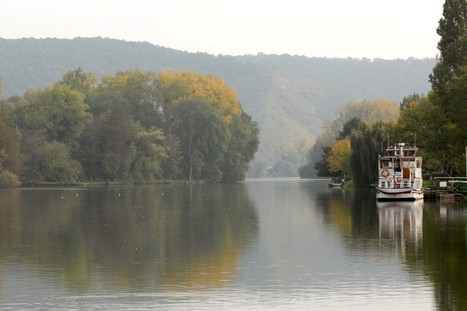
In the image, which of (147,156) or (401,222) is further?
(147,156)

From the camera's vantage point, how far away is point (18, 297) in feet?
81.5

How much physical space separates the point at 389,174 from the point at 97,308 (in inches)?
2488

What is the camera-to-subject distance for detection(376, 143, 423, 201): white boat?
261 feet

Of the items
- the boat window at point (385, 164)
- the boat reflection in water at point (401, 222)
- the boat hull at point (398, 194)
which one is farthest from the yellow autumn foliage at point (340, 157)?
the boat reflection in water at point (401, 222)

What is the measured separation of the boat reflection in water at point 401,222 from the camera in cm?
4192

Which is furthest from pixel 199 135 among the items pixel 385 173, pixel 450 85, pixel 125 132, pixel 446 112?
pixel 385 173

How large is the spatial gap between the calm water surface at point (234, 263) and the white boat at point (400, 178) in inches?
788

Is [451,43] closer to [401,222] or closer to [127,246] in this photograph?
[401,222]

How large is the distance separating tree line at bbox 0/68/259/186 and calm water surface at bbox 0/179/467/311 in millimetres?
98435

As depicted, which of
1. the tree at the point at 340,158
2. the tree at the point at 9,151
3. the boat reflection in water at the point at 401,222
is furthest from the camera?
the tree at the point at 9,151

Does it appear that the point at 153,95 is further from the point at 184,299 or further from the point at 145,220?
the point at 184,299

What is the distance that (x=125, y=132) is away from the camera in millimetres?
165125

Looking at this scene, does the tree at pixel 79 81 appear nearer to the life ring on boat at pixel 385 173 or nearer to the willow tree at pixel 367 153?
the willow tree at pixel 367 153

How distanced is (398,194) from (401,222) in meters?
26.5
